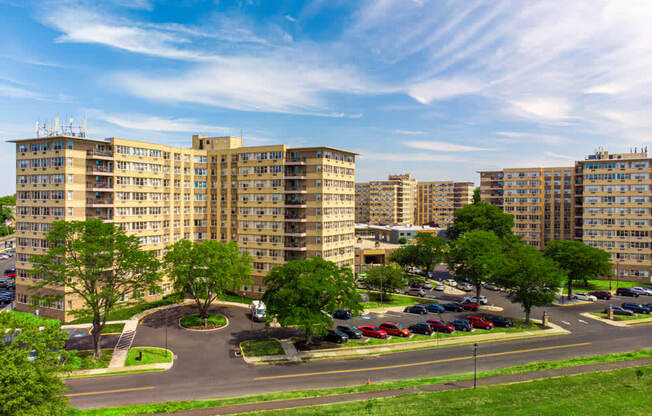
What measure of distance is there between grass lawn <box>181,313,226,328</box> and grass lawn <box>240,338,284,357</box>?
36.9ft

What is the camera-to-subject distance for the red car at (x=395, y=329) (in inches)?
2464

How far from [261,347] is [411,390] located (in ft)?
79.3

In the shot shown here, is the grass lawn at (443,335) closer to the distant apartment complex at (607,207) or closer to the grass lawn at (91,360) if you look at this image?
the grass lawn at (91,360)

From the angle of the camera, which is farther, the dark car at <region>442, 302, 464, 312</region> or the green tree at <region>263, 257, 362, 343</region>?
the dark car at <region>442, 302, 464, 312</region>

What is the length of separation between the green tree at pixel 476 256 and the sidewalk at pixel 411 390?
26.6 m

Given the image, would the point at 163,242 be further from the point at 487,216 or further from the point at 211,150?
the point at 487,216

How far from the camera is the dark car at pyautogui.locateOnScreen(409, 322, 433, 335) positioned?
207 ft

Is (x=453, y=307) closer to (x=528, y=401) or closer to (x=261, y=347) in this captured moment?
(x=261, y=347)

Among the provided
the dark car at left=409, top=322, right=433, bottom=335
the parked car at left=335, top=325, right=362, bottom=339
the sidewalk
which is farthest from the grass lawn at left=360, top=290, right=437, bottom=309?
the sidewalk

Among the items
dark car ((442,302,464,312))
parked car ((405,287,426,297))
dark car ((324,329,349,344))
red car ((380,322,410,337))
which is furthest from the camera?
parked car ((405,287,426,297))

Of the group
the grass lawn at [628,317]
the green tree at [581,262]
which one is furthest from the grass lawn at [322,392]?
the green tree at [581,262]

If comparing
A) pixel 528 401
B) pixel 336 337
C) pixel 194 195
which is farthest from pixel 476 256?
pixel 194 195

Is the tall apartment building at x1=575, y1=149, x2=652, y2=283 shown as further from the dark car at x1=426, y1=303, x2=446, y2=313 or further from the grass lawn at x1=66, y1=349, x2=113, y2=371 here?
the grass lawn at x1=66, y1=349, x2=113, y2=371

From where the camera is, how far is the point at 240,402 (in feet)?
133
